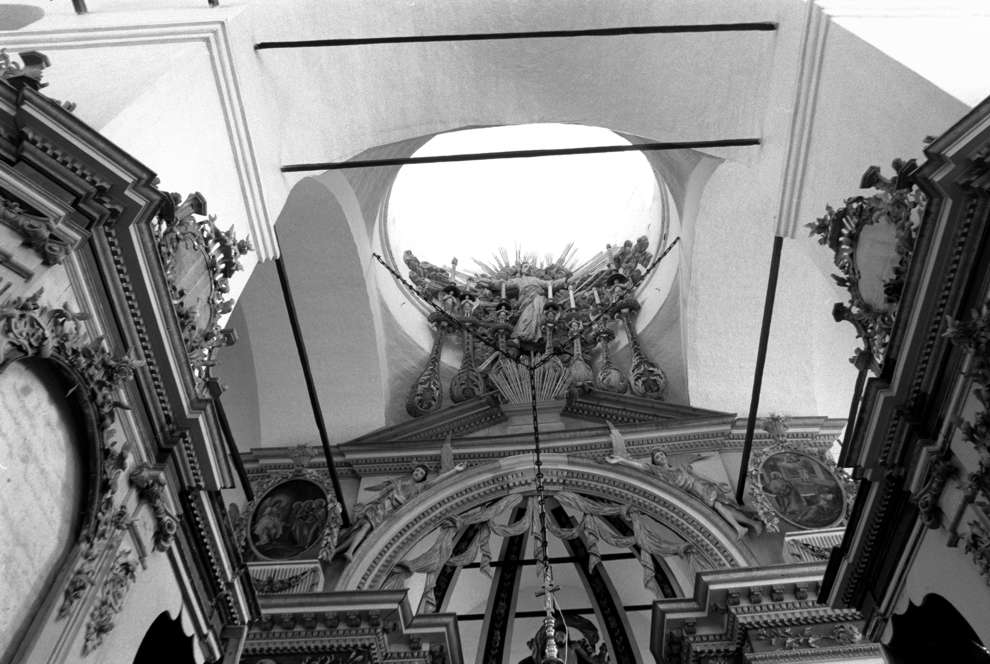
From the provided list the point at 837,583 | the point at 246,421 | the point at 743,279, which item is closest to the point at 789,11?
the point at 837,583

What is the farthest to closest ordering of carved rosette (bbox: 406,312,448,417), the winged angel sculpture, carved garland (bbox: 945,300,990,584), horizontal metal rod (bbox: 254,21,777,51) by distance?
the winged angel sculpture
carved rosette (bbox: 406,312,448,417)
horizontal metal rod (bbox: 254,21,777,51)
carved garland (bbox: 945,300,990,584)

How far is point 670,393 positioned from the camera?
11.5 meters

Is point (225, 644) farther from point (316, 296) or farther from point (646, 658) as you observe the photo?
point (646, 658)

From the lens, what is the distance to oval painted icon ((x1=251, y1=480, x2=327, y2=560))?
948 centimetres

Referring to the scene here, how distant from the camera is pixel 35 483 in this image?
4.33 meters

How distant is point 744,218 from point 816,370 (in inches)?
78.6

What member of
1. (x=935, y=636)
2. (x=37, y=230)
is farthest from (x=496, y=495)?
(x=37, y=230)

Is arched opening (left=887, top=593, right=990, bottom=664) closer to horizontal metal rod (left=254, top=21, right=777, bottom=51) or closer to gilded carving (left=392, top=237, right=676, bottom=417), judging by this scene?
horizontal metal rod (left=254, top=21, right=777, bottom=51)

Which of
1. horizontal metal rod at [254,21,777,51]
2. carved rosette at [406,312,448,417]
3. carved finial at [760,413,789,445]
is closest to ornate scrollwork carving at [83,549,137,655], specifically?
horizontal metal rod at [254,21,777,51]

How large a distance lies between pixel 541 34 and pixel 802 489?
5.37 metres

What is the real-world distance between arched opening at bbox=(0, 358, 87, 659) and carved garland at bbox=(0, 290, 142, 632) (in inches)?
2.9

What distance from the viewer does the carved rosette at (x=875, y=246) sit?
16.5 ft

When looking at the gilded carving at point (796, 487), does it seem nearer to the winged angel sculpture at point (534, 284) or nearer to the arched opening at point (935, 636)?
the winged angel sculpture at point (534, 284)

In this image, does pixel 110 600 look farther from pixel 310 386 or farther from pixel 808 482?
pixel 808 482
